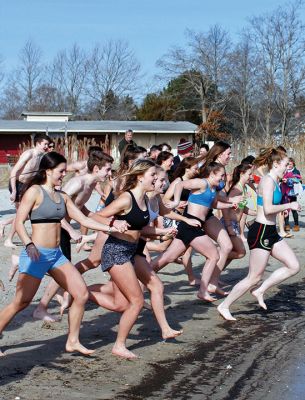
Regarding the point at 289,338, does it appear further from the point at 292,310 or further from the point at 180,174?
the point at 180,174

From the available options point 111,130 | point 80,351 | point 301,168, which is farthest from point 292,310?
point 111,130

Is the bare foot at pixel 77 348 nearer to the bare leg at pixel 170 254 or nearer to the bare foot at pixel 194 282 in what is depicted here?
the bare leg at pixel 170 254

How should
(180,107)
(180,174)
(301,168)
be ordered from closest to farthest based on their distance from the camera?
(180,174) < (301,168) < (180,107)

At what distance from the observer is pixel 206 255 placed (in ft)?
31.9

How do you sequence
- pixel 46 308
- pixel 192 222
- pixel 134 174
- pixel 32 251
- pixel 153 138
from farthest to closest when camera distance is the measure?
pixel 153 138 < pixel 192 222 < pixel 46 308 < pixel 134 174 < pixel 32 251

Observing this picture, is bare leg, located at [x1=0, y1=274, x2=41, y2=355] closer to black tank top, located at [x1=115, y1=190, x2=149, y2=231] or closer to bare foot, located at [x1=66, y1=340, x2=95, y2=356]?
bare foot, located at [x1=66, y1=340, x2=95, y2=356]

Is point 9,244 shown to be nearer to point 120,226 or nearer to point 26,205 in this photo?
point 26,205

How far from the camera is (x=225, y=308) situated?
897 centimetres

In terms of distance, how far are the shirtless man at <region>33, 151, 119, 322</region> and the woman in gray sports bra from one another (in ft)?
4.22

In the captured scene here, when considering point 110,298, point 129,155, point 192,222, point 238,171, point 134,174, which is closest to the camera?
point 134,174

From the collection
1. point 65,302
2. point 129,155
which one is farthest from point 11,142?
point 65,302

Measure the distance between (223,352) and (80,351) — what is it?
4.64 feet

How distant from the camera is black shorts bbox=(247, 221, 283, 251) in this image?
8.77m

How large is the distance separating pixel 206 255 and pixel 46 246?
320 centimetres
